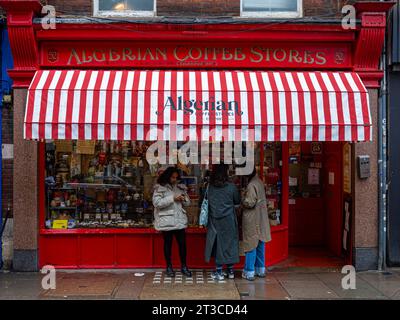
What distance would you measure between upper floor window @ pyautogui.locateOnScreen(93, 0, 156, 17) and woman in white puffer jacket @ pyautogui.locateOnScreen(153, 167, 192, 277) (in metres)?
2.90

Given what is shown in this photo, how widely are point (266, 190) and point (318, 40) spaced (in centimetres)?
278

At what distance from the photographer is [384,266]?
347 inches

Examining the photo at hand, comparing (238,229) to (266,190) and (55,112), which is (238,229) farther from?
(55,112)

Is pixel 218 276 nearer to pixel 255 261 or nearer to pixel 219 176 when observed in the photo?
pixel 255 261

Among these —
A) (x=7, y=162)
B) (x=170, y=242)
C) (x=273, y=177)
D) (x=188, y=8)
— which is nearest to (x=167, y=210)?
(x=170, y=242)

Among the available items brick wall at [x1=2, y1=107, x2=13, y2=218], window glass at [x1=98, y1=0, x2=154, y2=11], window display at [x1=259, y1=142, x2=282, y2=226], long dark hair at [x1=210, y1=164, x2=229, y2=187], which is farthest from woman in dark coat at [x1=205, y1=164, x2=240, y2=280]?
brick wall at [x1=2, y1=107, x2=13, y2=218]

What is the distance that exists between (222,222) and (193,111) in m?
1.82

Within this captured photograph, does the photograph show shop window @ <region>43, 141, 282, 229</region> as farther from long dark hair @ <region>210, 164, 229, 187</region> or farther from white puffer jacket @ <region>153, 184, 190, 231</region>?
long dark hair @ <region>210, 164, 229, 187</region>

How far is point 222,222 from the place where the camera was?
8117 millimetres

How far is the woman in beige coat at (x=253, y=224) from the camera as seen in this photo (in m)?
8.21

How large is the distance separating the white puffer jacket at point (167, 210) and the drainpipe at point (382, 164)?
3.39 metres

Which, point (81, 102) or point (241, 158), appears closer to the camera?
point (81, 102)

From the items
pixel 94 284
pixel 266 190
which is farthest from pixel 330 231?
pixel 94 284

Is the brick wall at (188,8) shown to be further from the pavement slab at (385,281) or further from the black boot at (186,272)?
the pavement slab at (385,281)
